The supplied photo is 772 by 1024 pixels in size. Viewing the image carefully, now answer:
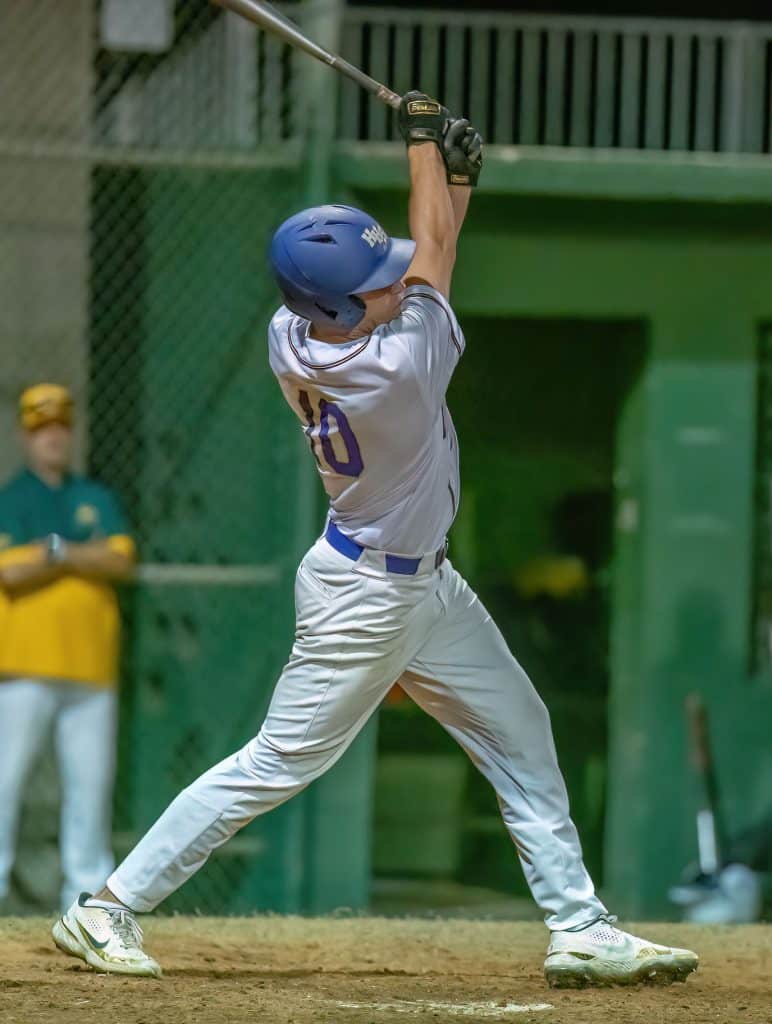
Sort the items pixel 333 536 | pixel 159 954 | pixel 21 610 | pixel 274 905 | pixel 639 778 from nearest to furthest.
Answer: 1. pixel 333 536
2. pixel 159 954
3. pixel 21 610
4. pixel 274 905
5. pixel 639 778

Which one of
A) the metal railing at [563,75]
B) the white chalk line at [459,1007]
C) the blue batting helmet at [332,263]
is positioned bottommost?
the white chalk line at [459,1007]

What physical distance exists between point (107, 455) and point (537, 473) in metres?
2.29

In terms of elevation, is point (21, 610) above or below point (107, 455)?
below

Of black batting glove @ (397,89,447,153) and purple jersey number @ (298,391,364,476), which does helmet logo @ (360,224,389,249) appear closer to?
black batting glove @ (397,89,447,153)

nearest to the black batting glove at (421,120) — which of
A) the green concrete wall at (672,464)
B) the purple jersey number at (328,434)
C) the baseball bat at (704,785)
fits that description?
the purple jersey number at (328,434)

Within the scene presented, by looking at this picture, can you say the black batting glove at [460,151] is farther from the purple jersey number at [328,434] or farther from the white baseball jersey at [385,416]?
the purple jersey number at [328,434]

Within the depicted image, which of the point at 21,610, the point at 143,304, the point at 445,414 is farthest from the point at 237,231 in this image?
the point at 445,414

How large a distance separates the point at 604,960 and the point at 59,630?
3.37 meters

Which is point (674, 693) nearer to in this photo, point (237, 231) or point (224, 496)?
point (224, 496)

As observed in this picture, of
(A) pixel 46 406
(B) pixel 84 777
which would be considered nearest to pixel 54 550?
(A) pixel 46 406

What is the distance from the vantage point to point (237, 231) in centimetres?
857

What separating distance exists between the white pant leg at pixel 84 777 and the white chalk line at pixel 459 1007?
3007 mm

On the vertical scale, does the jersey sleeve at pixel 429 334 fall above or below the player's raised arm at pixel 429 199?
below

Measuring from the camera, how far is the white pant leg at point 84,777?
292 inches
